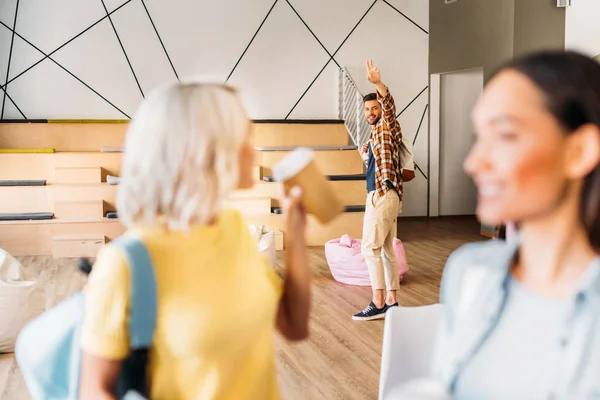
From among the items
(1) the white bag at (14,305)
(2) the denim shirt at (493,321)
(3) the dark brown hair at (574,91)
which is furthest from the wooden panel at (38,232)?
(3) the dark brown hair at (574,91)

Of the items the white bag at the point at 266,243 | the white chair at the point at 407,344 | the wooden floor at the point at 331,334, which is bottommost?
the wooden floor at the point at 331,334

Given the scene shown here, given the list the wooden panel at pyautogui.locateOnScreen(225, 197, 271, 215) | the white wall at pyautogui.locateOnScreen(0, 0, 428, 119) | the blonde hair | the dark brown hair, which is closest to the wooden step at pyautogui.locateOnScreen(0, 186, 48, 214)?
the white wall at pyautogui.locateOnScreen(0, 0, 428, 119)

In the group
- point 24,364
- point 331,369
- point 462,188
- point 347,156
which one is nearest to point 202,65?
point 347,156

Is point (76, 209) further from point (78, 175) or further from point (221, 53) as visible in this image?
point (221, 53)

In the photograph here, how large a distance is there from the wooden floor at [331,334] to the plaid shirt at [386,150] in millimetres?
888

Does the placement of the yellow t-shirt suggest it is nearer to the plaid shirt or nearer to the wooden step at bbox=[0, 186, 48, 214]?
the plaid shirt

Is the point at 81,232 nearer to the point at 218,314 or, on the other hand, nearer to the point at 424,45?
the point at 424,45

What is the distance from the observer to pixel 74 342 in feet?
3.19

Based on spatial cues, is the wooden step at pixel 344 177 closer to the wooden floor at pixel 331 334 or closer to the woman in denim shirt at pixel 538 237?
the wooden floor at pixel 331 334

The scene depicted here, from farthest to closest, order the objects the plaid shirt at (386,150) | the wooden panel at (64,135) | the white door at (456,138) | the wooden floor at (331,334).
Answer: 1. the white door at (456,138)
2. the wooden panel at (64,135)
3. the plaid shirt at (386,150)
4. the wooden floor at (331,334)

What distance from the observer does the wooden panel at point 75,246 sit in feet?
20.4

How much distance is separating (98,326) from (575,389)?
2.09 feet

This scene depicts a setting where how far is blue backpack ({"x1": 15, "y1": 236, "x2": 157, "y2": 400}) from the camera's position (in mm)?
945

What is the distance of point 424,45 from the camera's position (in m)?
8.63
